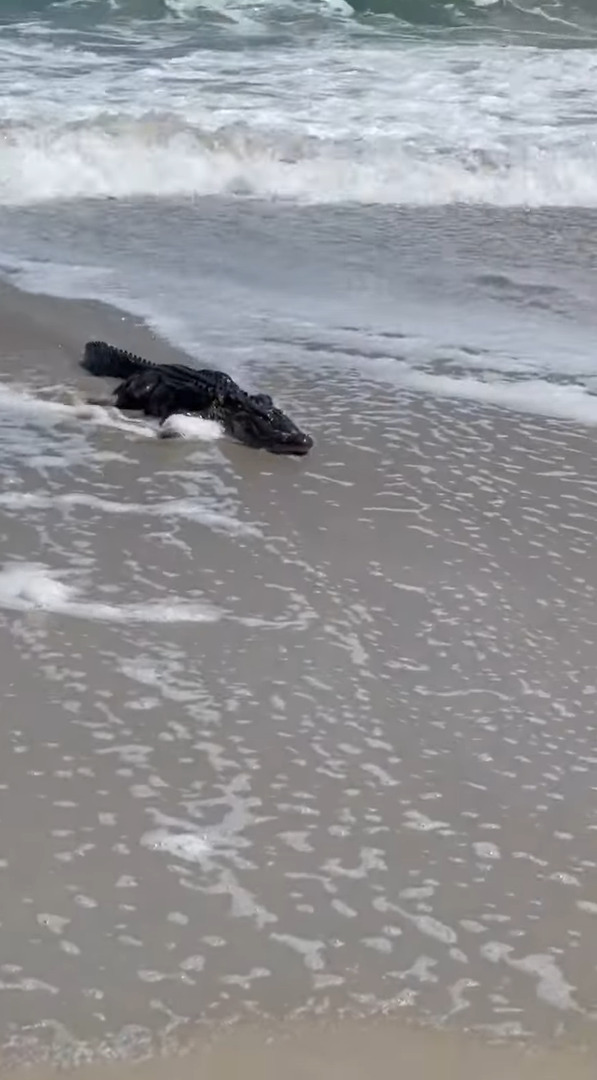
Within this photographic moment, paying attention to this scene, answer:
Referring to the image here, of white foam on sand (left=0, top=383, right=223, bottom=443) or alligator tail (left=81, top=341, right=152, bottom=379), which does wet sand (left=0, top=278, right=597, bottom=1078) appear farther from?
alligator tail (left=81, top=341, right=152, bottom=379)

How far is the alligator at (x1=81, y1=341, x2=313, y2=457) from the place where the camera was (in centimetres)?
516

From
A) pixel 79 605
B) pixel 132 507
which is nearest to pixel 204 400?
pixel 132 507

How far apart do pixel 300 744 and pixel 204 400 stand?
2283mm

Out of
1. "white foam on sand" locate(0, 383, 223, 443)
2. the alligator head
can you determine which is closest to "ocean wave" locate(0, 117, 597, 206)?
"white foam on sand" locate(0, 383, 223, 443)

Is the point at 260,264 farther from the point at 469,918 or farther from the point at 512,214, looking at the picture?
the point at 469,918

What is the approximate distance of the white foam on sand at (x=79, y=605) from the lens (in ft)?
12.8

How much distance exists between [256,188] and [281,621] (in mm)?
6692

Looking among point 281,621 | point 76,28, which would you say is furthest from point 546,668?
point 76,28

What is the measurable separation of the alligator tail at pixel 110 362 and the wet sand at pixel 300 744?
50cm

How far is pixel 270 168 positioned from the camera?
1034 cm

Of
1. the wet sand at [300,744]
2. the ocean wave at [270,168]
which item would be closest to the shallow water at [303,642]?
the wet sand at [300,744]

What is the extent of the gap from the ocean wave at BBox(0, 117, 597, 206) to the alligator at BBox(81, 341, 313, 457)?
4.27 m

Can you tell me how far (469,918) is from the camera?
2771mm

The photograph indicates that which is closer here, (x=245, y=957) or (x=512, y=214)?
(x=245, y=957)
